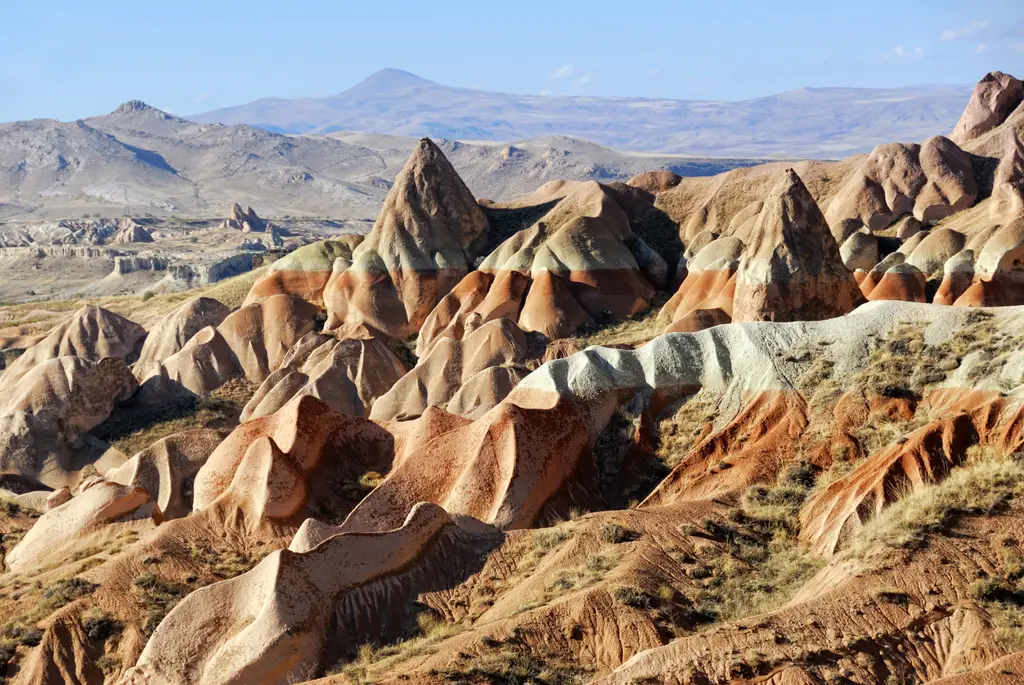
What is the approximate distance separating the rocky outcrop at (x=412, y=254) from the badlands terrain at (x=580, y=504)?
26.4 feet

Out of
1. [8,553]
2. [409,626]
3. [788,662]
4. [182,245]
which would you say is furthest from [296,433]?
[182,245]

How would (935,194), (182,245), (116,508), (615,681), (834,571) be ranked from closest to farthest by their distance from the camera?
(615,681)
(834,571)
(116,508)
(935,194)
(182,245)

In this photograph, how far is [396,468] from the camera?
84.3ft

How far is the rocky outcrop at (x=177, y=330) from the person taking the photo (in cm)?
5631

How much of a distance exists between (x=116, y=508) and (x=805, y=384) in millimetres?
14719

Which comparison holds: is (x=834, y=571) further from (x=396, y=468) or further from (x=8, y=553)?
(x=8, y=553)

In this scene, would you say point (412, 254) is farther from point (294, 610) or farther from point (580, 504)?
point (294, 610)

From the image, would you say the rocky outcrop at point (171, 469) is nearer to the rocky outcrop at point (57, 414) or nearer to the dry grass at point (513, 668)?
the rocky outcrop at point (57, 414)

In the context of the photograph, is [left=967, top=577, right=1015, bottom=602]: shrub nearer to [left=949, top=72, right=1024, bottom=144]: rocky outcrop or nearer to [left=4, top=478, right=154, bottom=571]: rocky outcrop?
[left=4, top=478, right=154, bottom=571]: rocky outcrop

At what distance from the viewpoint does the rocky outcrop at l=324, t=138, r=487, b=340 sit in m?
56.3

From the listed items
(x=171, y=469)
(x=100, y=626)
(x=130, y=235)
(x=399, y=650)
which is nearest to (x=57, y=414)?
(x=171, y=469)

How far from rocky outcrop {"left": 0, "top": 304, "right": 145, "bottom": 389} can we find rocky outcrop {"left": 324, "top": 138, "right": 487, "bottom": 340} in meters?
→ 10.6

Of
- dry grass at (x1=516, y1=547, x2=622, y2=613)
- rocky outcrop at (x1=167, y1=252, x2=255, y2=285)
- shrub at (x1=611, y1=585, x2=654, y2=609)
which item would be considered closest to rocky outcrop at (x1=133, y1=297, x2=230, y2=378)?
dry grass at (x1=516, y1=547, x2=622, y2=613)

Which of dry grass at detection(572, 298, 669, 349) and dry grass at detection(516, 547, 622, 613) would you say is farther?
dry grass at detection(572, 298, 669, 349)
